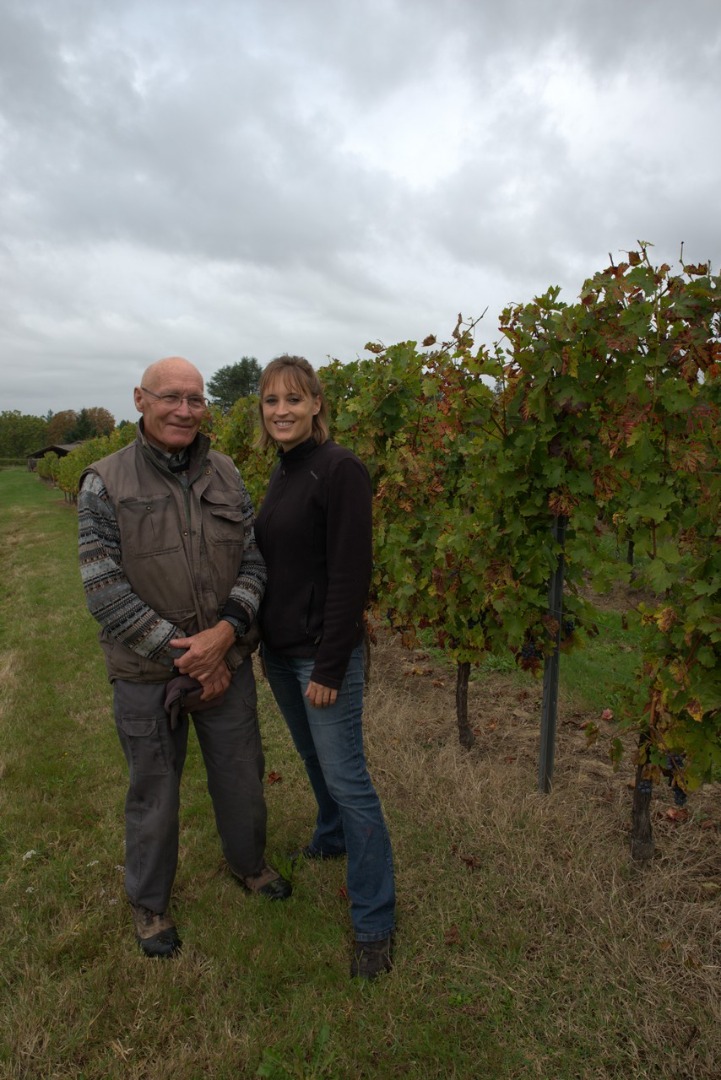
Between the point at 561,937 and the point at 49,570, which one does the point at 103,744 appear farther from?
the point at 49,570

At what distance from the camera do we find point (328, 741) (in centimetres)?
246

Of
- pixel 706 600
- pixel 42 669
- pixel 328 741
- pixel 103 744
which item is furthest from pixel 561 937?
pixel 42 669

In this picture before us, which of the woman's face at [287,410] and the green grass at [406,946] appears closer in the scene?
the green grass at [406,946]

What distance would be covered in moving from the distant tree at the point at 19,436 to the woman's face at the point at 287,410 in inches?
3979

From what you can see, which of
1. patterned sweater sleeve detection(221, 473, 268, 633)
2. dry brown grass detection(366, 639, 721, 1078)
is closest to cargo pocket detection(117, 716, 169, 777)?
patterned sweater sleeve detection(221, 473, 268, 633)

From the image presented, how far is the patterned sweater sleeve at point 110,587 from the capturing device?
2393 millimetres

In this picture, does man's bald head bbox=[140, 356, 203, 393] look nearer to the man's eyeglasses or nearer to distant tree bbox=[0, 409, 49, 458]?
the man's eyeglasses

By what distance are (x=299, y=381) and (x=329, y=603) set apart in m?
0.84

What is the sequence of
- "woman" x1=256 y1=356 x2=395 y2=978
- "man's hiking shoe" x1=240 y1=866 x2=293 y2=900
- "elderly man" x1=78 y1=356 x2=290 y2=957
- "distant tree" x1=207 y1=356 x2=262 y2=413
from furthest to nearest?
"distant tree" x1=207 y1=356 x2=262 y2=413, "man's hiking shoe" x1=240 y1=866 x2=293 y2=900, "elderly man" x1=78 y1=356 x2=290 y2=957, "woman" x1=256 y1=356 x2=395 y2=978

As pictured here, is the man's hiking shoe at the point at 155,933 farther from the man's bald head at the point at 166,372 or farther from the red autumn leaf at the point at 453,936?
the man's bald head at the point at 166,372

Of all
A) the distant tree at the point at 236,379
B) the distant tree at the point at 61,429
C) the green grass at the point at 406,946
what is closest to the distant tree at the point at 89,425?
the distant tree at the point at 61,429

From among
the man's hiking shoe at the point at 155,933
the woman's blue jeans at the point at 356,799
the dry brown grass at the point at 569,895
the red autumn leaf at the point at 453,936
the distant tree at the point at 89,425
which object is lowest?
the man's hiking shoe at the point at 155,933

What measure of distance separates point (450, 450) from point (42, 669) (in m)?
4.77

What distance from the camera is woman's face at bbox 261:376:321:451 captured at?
2449 millimetres
